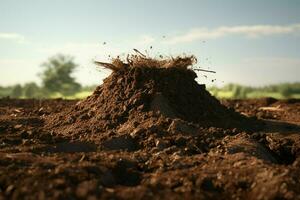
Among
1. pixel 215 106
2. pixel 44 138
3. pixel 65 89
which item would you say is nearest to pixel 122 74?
pixel 215 106

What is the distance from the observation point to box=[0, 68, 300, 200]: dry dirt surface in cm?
443

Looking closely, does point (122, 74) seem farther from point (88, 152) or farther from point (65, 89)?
point (65, 89)

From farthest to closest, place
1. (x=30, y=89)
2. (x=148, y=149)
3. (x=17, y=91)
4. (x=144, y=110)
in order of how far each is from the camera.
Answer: (x=30, y=89) < (x=17, y=91) < (x=144, y=110) < (x=148, y=149)

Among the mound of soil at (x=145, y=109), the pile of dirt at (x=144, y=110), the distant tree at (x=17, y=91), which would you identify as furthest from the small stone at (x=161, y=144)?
the distant tree at (x=17, y=91)

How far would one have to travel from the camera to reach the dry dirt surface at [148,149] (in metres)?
4.43

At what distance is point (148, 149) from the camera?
252 inches

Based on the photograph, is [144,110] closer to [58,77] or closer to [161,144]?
[161,144]

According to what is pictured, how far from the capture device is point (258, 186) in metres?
4.54

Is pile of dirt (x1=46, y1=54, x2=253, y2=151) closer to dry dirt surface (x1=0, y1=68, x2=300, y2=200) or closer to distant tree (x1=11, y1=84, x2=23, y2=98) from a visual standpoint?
dry dirt surface (x1=0, y1=68, x2=300, y2=200)

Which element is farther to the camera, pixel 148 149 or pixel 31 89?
pixel 31 89

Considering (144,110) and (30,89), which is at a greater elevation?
(30,89)

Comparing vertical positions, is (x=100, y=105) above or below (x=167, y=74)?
below

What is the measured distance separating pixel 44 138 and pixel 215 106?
3454mm

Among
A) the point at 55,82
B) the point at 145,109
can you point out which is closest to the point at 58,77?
the point at 55,82
